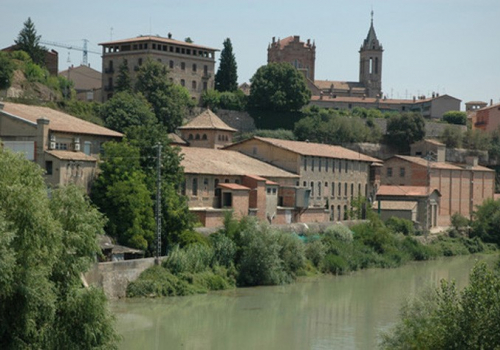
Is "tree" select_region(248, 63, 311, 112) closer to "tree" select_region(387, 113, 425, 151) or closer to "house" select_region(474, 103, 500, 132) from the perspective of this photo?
"tree" select_region(387, 113, 425, 151)

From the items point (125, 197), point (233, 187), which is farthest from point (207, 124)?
point (125, 197)

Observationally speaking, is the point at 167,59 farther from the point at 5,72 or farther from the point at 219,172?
the point at 219,172

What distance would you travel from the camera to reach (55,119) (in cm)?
3872

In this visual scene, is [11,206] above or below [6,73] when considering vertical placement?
below

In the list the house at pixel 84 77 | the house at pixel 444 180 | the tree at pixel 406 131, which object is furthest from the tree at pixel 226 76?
the house at pixel 444 180

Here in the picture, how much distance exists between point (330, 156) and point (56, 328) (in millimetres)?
33377

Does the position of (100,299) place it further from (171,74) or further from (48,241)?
(171,74)

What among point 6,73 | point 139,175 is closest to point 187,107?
point 6,73

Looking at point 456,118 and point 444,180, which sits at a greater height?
point 456,118

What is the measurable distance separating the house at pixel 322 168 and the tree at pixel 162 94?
10.7 m

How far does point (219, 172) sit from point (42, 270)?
2295 centimetres

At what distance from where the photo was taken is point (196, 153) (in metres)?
45.8

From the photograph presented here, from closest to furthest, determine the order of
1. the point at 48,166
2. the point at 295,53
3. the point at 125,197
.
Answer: the point at 125,197, the point at 48,166, the point at 295,53

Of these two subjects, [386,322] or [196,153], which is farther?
[196,153]
